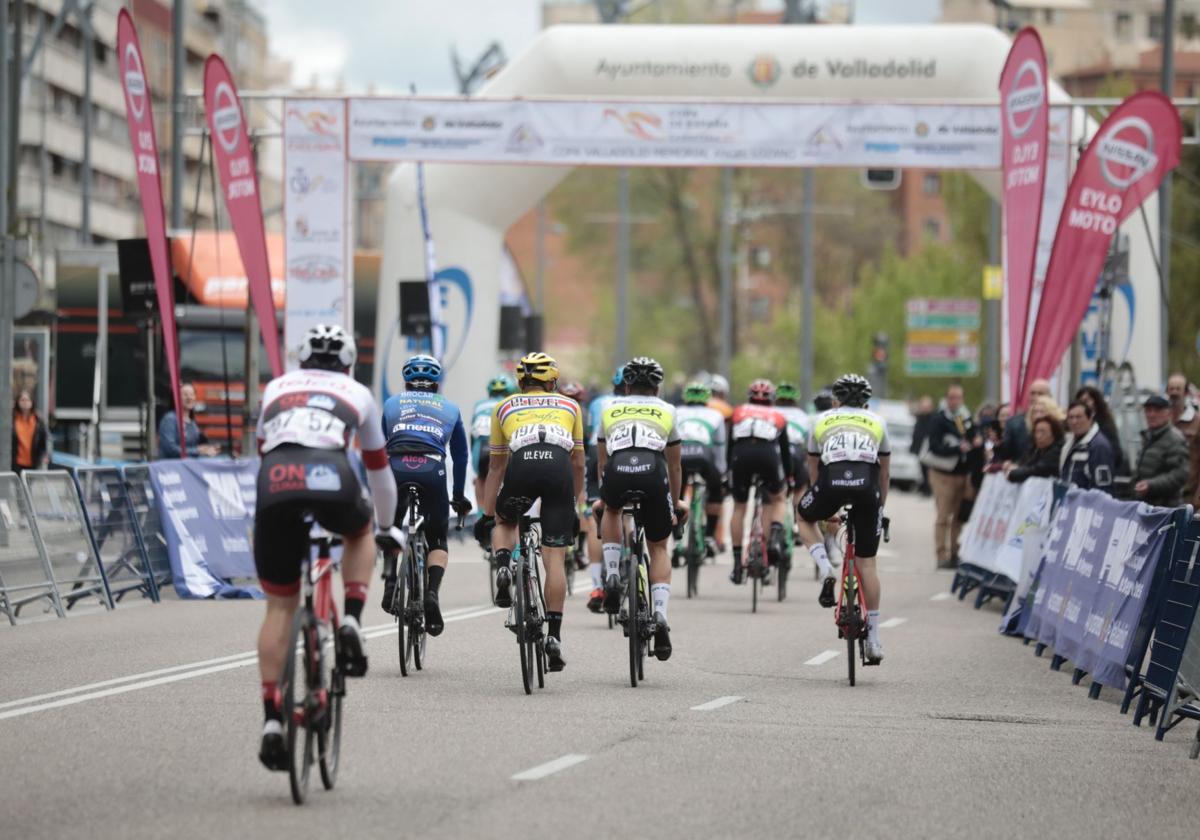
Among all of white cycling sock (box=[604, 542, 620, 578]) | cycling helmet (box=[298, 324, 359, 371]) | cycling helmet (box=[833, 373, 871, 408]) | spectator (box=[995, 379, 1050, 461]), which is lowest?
white cycling sock (box=[604, 542, 620, 578])

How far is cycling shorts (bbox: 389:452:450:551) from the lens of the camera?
1377 centimetres

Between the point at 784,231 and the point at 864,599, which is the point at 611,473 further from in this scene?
the point at 784,231

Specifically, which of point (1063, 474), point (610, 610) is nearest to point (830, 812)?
point (610, 610)

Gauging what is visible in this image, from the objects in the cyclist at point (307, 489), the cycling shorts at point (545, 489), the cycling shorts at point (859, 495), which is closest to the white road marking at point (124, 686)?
the cycling shorts at point (545, 489)

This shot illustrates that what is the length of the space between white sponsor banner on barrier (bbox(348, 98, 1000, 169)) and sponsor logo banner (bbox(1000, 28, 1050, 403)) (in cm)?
192

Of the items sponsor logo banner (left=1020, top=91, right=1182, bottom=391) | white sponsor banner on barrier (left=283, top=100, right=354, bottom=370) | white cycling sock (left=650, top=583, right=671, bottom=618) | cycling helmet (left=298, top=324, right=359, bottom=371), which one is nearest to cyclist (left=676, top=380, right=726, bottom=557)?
sponsor logo banner (left=1020, top=91, right=1182, bottom=391)

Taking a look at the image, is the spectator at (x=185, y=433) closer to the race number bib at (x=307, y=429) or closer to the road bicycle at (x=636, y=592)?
the road bicycle at (x=636, y=592)

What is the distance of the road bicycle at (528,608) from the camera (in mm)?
12289

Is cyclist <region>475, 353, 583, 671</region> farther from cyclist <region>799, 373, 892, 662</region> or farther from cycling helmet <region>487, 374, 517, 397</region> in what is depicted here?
cycling helmet <region>487, 374, 517, 397</region>

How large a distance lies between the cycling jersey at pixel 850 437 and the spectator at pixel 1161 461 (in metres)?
4.15

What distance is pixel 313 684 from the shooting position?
8734 mm

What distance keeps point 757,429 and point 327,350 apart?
36.6 feet

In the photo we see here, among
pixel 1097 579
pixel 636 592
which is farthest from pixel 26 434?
pixel 1097 579

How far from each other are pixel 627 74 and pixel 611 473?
15.0 meters
